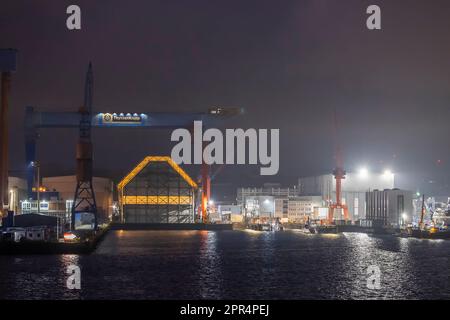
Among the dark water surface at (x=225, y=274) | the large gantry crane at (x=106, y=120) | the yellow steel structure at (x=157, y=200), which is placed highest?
the large gantry crane at (x=106, y=120)

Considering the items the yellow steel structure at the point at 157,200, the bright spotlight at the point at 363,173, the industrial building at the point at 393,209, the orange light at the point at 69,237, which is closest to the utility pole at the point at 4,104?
the yellow steel structure at the point at 157,200

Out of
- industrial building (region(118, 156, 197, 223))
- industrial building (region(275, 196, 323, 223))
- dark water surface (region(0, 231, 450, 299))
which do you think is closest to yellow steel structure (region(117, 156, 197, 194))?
industrial building (region(118, 156, 197, 223))

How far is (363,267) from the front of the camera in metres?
44.2

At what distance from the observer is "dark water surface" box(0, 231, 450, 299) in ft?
105

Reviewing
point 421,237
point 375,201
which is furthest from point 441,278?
point 375,201

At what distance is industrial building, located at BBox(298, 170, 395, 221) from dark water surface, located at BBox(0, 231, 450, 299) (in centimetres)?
6773

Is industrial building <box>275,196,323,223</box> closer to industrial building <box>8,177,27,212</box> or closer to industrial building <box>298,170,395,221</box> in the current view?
industrial building <box>298,170,395,221</box>

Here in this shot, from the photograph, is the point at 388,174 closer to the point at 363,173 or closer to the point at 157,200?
the point at 363,173

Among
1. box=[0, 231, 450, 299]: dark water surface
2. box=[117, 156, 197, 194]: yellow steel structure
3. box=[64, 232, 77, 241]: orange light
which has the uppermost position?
box=[117, 156, 197, 194]: yellow steel structure

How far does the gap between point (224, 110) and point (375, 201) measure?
3813 centimetres

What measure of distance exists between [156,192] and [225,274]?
53.4 metres

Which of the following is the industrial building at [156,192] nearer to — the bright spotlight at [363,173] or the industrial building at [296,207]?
the industrial building at [296,207]

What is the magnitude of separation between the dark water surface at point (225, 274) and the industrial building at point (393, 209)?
50529 mm

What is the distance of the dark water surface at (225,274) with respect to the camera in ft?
105
